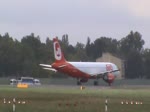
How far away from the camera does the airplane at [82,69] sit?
366 ft

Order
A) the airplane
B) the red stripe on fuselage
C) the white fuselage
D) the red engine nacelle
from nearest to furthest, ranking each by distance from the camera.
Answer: the red stripe on fuselage → the airplane → the red engine nacelle → the white fuselage

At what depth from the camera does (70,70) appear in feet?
370

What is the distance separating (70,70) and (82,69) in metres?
2.67

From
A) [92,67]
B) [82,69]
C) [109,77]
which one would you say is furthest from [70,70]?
[109,77]

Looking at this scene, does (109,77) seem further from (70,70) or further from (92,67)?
(70,70)

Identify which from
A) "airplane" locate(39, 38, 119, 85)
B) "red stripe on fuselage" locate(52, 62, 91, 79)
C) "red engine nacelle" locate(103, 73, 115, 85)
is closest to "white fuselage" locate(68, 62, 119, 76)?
"airplane" locate(39, 38, 119, 85)

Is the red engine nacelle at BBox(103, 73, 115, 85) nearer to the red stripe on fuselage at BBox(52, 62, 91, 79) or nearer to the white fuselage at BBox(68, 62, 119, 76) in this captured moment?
the white fuselage at BBox(68, 62, 119, 76)

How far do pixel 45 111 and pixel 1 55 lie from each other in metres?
123

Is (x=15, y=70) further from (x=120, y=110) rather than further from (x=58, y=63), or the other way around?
(x=120, y=110)

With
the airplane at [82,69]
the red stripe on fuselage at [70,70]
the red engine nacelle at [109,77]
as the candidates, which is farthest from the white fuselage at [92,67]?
the red engine nacelle at [109,77]

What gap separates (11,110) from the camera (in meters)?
36.2

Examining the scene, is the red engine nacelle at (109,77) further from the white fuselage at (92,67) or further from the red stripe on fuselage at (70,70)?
the red stripe on fuselage at (70,70)

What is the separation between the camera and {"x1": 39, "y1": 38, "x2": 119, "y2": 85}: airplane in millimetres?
111562

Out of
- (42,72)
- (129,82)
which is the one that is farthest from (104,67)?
(42,72)
